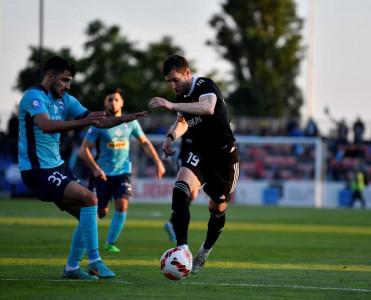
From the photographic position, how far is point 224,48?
7838 centimetres

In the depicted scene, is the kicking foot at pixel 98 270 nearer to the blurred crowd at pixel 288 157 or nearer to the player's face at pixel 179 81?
the player's face at pixel 179 81

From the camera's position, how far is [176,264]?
9.42 meters

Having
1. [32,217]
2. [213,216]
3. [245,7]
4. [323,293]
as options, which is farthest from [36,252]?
[245,7]

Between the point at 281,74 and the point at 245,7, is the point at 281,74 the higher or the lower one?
the lower one

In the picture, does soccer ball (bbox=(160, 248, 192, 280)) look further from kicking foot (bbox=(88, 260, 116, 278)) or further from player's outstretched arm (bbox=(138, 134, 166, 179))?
player's outstretched arm (bbox=(138, 134, 166, 179))

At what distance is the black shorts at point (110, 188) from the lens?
14.5 metres

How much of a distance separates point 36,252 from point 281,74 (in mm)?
67278

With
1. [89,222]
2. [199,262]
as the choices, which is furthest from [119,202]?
[89,222]

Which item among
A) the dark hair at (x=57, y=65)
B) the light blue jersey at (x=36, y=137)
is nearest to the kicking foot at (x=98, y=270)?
the light blue jersey at (x=36, y=137)

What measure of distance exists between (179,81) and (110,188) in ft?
16.0

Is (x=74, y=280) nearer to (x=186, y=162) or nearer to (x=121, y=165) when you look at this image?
(x=186, y=162)

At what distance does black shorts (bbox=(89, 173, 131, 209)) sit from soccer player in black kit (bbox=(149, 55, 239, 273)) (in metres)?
3.82

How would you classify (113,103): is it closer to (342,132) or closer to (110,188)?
(110,188)

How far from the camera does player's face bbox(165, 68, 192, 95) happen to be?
32.9 ft
